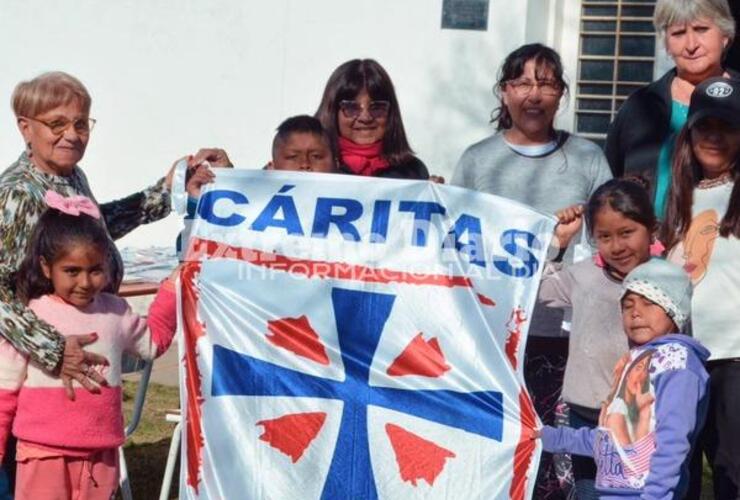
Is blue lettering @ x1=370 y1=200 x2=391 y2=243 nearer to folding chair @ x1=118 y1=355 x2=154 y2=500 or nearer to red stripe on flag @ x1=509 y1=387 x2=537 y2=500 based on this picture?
red stripe on flag @ x1=509 y1=387 x2=537 y2=500

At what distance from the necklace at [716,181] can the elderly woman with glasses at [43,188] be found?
1.53 metres

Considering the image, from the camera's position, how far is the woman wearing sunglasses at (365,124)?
5070mm

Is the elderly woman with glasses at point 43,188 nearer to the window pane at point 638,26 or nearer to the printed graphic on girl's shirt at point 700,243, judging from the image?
the printed graphic on girl's shirt at point 700,243

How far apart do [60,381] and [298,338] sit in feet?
2.37

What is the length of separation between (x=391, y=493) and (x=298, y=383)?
1.42 feet

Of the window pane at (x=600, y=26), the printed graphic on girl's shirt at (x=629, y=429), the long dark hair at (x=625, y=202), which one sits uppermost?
the window pane at (x=600, y=26)

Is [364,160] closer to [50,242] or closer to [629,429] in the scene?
[50,242]

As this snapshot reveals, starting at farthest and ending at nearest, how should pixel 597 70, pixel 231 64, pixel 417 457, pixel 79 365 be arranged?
1. pixel 231 64
2. pixel 597 70
3. pixel 417 457
4. pixel 79 365

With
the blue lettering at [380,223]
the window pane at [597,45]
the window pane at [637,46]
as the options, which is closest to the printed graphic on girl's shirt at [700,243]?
the blue lettering at [380,223]

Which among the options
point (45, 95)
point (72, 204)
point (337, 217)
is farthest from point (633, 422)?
point (45, 95)

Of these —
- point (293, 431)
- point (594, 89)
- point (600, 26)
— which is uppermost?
point (600, 26)

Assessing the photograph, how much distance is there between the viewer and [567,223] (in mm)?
4621

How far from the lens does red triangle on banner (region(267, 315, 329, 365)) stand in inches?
176

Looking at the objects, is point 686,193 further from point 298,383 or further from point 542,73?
point 298,383
